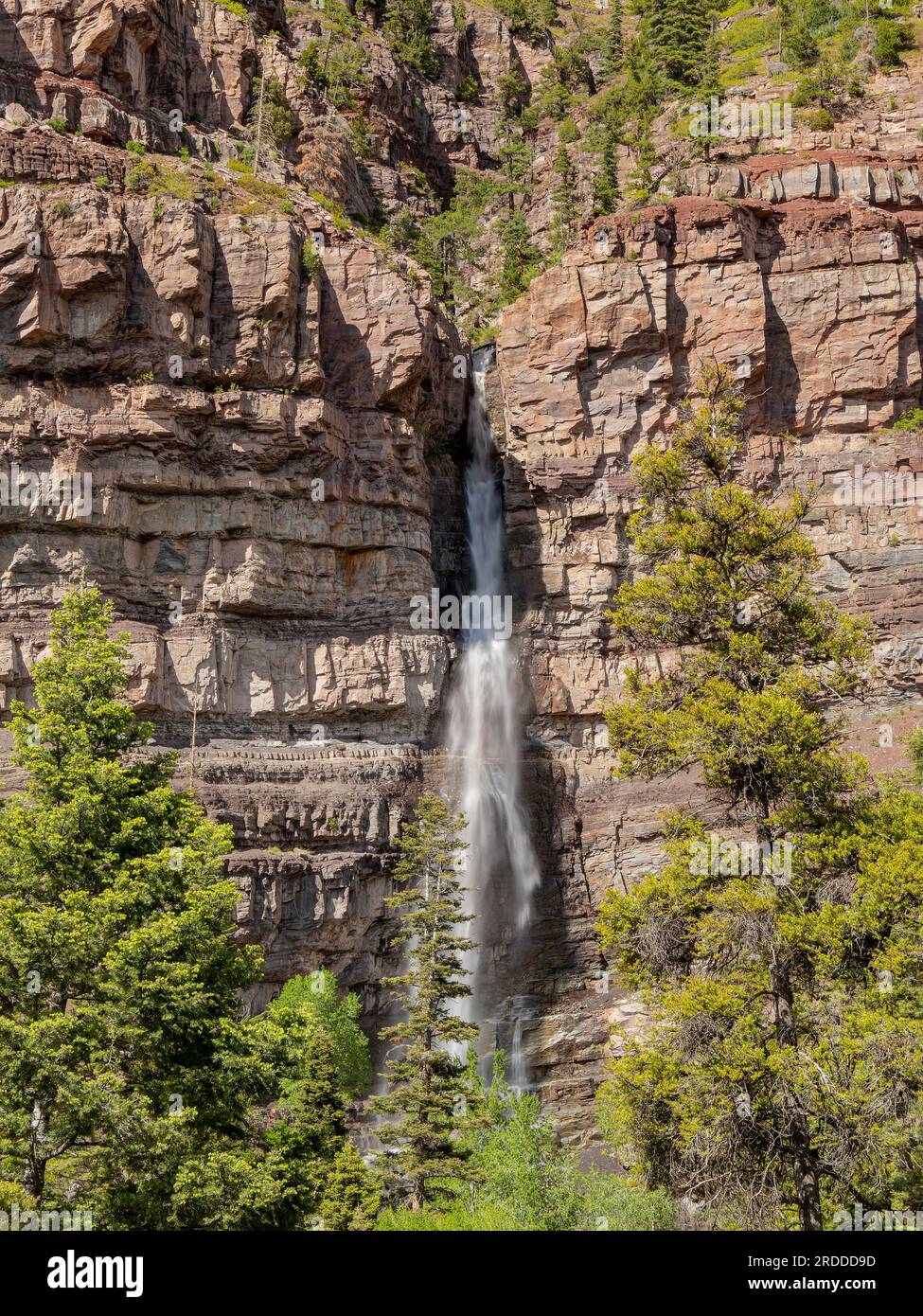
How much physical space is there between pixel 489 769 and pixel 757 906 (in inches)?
1356

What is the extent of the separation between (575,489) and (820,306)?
15217 millimetres

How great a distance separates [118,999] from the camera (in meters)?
20.9

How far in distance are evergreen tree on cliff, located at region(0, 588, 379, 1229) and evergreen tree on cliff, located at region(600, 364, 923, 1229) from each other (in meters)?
6.96

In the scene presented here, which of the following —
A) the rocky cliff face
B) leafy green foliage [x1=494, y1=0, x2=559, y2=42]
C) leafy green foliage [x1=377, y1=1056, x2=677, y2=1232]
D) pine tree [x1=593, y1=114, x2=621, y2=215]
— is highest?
leafy green foliage [x1=494, y1=0, x2=559, y2=42]

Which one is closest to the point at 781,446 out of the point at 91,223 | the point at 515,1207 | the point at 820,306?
the point at 820,306

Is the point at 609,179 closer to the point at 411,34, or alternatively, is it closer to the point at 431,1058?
the point at 411,34

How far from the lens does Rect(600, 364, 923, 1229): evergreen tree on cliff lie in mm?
18703

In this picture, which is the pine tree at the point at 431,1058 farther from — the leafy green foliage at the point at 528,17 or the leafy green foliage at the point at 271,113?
→ the leafy green foliage at the point at 528,17

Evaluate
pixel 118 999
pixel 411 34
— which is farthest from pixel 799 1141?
pixel 411 34

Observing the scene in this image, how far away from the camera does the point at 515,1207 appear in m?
25.2

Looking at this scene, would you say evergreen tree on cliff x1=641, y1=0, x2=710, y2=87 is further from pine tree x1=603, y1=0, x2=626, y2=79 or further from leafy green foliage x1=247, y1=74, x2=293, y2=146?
leafy green foliage x1=247, y1=74, x2=293, y2=146

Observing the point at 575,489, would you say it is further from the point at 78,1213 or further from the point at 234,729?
the point at 78,1213

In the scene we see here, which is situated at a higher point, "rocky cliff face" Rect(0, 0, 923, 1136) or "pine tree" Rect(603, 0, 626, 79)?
"pine tree" Rect(603, 0, 626, 79)

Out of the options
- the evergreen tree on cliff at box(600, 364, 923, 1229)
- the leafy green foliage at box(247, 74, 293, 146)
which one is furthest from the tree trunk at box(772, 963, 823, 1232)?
the leafy green foliage at box(247, 74, 293, 146)
